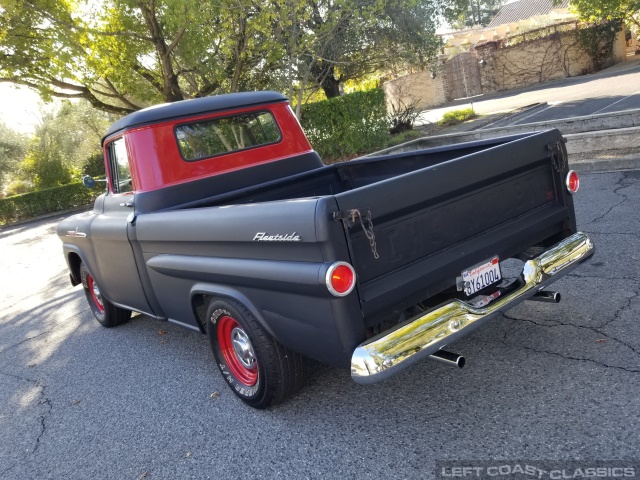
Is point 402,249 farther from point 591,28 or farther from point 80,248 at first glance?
point 591,28

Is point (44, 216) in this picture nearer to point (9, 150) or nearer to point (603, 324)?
point (9, 150)

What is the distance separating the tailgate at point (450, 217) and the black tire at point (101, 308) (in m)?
3.61

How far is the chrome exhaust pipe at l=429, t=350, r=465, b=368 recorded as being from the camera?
2.73 meters

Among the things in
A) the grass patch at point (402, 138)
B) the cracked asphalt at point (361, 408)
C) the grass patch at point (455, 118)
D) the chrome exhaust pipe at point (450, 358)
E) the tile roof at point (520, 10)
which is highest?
the tile roof at point (520, 10)

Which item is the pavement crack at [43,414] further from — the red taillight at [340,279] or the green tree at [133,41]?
the green tree at [133,41]

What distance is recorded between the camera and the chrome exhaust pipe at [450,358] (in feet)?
8.97

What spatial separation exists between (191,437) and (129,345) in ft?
6.86

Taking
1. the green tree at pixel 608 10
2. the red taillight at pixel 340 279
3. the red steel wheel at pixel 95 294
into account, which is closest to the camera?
the red taillight at pixel 340 279

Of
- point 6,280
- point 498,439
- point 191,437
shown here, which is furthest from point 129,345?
point 6,280

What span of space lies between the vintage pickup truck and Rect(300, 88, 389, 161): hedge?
1023 centimetres

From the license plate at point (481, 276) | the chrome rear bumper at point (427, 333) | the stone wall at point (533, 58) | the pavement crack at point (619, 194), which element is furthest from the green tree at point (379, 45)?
the chrome rear bumper at point (427, 333)

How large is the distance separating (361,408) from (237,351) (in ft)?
2.85

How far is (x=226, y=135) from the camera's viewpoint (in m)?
4.72

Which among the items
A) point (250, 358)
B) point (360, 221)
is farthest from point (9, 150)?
point (360, 221)
